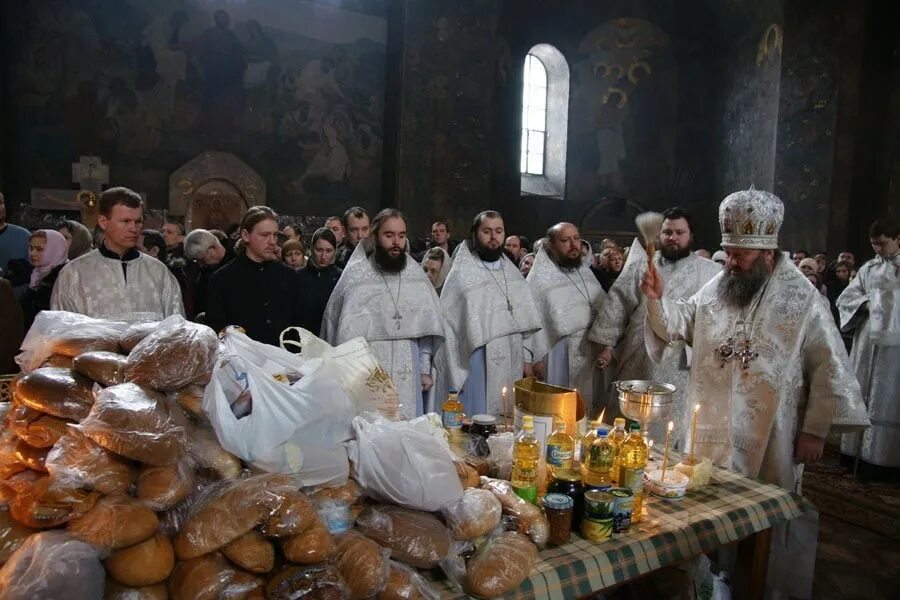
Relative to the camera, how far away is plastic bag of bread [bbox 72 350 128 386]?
1767 millimetres

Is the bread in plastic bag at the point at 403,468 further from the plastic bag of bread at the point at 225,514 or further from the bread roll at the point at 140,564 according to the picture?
the bread roll at the point at 140,564

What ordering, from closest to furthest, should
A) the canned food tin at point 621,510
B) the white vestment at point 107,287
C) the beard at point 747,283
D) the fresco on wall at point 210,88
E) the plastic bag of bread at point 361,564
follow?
the plastic bag of bread at point 361,564 → the canned food tin at point 621,510 → the beard at point 747,283 → the white vestment at point 107,287 → the fresco on wall at point 210,88

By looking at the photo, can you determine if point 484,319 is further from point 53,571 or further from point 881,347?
point 881,347

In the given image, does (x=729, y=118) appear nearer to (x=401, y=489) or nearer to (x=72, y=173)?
(x=72, y=173)

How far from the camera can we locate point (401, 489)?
184 cm

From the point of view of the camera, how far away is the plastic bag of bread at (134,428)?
1540 mm

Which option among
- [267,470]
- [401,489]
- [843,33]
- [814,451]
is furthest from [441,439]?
[843,33]

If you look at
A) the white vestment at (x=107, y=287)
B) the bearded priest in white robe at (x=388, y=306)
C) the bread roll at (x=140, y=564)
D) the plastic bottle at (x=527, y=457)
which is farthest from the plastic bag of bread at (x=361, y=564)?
the bearded priest in white robe at (x=388, y=306)

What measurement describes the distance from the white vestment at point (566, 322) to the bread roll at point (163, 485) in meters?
3.68

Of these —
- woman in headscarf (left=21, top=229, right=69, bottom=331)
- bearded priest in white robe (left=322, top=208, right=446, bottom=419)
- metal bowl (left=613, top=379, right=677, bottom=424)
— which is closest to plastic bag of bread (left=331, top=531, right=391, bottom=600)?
metal bowl (left=613, top=379, right=677, bottom=424)

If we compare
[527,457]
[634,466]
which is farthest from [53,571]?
[634,466]

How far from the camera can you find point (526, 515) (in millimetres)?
2006

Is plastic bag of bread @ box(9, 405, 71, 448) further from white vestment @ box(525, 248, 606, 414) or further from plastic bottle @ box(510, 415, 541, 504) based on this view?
white vestment @ box(525, 248, 606, 414)

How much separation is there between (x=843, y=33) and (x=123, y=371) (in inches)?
623
